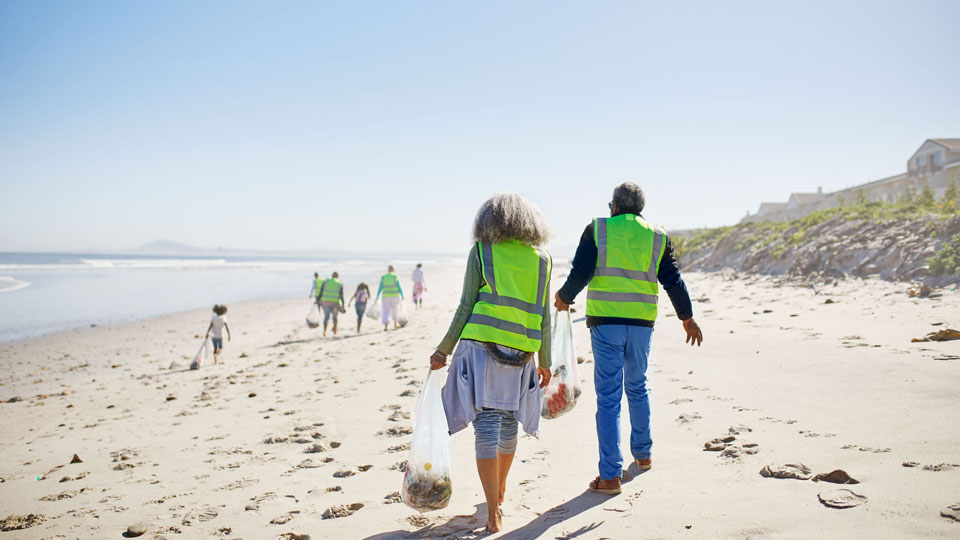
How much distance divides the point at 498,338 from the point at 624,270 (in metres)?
1.02

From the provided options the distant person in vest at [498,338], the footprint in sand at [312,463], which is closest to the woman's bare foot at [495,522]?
the distant person in vest at [498,338]

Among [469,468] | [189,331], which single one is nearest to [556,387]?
[469,468]

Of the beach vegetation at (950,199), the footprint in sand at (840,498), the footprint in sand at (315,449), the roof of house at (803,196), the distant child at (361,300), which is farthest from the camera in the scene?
the roof of house at (803,196)

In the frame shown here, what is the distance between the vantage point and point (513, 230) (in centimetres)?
308

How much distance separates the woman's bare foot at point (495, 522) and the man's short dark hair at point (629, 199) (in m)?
2.04

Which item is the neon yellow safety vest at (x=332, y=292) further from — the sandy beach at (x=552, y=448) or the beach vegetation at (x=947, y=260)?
the beach vegetation at (x=947, y=260)

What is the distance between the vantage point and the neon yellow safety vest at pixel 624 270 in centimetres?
347

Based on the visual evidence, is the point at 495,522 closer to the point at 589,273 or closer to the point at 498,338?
the point at 498,338

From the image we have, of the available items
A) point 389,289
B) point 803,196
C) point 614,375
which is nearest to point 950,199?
point 389,289

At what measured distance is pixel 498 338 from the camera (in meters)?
3.00

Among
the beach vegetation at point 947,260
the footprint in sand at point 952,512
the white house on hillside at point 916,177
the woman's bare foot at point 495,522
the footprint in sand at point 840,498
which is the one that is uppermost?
the white house on hillside at point 916,177

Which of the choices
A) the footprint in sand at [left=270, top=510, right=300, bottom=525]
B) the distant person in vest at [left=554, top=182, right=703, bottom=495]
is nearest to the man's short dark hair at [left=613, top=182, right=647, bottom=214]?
the distant person in vest at [left=554, top=182, right=703, bottom=495]

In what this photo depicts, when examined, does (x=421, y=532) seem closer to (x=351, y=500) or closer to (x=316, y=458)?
(x=351, y=500)

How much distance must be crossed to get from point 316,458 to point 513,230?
2761 mm
